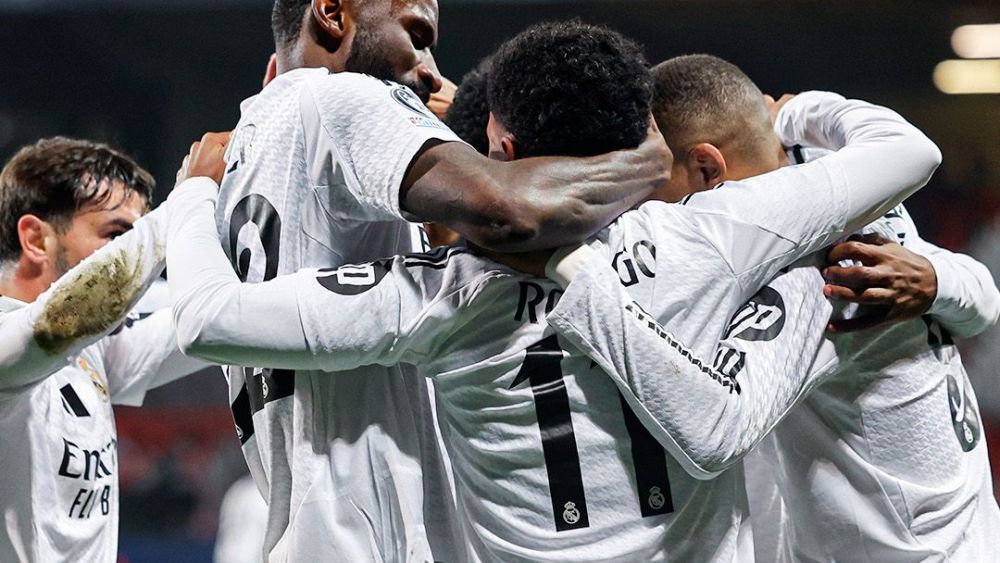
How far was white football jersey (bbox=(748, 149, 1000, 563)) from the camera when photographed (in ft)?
5.65

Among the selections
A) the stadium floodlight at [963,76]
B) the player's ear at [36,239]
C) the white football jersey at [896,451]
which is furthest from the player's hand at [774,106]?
the stadium floodlight at [963,76]

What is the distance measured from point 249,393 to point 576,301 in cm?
56

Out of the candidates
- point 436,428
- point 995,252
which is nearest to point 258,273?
point 436,428

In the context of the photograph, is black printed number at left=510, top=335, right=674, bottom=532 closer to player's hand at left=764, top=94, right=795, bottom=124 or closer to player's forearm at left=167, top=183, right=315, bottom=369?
player's forearm at left=167, top=183, right=315, bottom=369

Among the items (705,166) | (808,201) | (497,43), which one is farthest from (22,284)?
(497,43)

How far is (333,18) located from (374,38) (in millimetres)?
77

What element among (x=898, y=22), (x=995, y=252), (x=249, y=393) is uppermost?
(x=249, y=393)

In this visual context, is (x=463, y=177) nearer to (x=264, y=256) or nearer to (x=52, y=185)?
(x=264, y=256)

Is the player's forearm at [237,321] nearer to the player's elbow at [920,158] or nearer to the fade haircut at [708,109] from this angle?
the fade haircut at [708,109]

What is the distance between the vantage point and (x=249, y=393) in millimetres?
1715

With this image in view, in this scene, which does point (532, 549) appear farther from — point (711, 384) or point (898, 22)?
point (898, 22)

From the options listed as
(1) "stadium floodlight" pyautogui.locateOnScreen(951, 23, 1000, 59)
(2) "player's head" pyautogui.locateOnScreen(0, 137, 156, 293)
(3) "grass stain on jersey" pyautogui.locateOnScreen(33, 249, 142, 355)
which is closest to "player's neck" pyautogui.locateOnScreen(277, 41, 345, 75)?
(3) "grass stain on jersey" pyautogui.locateOnScreen(33, 249, 142, 355)

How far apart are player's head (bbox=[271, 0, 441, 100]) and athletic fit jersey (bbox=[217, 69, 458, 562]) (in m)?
0.11

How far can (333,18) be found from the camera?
182 cm
